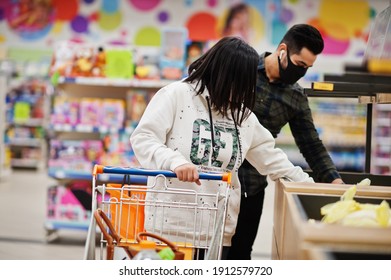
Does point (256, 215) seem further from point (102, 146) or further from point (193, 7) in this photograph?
point (193, 7)

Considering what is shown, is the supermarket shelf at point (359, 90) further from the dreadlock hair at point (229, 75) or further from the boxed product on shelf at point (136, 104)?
the boxed product on shelf at point (136, 104)

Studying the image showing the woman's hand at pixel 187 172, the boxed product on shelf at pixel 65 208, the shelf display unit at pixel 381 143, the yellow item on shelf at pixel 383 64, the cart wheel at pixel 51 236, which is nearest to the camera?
the woman's hand at pixel 187 172

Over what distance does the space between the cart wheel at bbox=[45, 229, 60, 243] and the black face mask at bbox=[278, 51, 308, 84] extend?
3096 millimetres

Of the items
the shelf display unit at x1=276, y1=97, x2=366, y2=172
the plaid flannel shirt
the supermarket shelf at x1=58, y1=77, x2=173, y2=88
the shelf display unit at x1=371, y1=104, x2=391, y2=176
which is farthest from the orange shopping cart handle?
the shelf display unit at x1=371, y1=104, x2=391, y2=176

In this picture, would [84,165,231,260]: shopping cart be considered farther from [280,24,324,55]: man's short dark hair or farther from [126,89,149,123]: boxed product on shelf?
[126,89,149,123]: boxed product on shelf

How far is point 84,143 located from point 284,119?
265 cm

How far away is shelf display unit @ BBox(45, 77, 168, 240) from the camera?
479 cm

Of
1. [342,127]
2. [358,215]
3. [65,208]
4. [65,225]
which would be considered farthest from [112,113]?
[342,127]

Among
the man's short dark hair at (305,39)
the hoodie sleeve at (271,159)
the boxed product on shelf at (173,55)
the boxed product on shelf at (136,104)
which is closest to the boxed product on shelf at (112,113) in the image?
the boxed product on shelf at (136,104)

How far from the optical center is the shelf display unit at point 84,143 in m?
4.79

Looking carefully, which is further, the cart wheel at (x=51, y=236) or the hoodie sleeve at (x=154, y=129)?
the cart wheel at (x=51, y=236)

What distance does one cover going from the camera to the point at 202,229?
1951 mm

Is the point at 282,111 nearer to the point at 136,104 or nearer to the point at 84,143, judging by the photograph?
the point at 136,104
